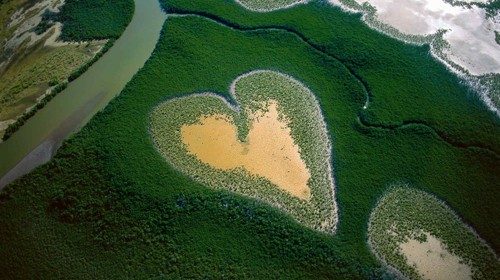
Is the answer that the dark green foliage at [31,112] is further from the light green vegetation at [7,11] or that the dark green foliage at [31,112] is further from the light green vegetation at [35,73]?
the light green vegetation at [7,11]

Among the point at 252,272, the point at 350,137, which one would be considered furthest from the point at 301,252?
the point at 350,137

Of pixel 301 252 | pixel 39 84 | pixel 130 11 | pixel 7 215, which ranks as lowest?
pixel 7 215

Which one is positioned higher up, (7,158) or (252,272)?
(252,272)

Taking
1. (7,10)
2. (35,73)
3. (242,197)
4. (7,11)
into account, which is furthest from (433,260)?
(7,10)

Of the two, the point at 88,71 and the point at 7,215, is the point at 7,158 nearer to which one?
the point at 7,215

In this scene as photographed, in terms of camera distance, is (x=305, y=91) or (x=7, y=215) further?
(x=305, y=91)

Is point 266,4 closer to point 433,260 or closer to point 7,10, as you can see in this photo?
point 7,10

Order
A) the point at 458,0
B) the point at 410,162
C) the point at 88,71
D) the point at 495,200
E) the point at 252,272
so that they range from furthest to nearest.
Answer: the point at 458,0 → the point at 88,71 → the point at 410,162 → the point at 495,200 → the point at 252,272

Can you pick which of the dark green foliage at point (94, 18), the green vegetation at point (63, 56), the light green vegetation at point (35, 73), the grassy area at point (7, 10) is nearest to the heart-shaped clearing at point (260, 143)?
the green vegetation at point (63, 56)
